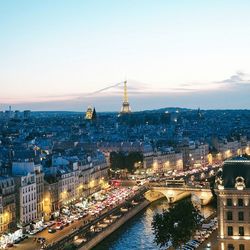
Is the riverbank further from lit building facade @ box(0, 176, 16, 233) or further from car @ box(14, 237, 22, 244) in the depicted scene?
lit building facade @ box(0, 176, 16, 233)

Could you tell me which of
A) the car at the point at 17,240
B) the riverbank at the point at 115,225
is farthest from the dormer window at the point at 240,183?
the car at the point at 17,240

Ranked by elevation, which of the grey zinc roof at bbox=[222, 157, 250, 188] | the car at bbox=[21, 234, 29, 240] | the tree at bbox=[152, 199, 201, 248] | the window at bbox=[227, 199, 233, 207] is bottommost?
the car at bbox=[21, 234, 29, 240]

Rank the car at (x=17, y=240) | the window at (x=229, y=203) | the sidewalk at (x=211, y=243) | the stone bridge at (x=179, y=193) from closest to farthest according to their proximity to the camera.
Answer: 1. the window at (x=229, y=203)
2. the sidewalk at (x=211, y=243)
3. the car at (x=17, y=240)
4. the stone bridge at (x=179, y=193)

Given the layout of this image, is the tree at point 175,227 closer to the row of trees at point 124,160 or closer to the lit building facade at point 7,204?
the lit building facade at point 7,204

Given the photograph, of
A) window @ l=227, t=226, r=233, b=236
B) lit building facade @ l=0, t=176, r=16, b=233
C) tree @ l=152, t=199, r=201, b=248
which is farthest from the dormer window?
lit building facade @ l=0, t=176, r=16, b=233

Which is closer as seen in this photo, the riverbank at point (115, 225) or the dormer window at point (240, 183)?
the dormer window at point (240, 183)

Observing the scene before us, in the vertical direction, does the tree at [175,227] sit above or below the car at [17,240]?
above
